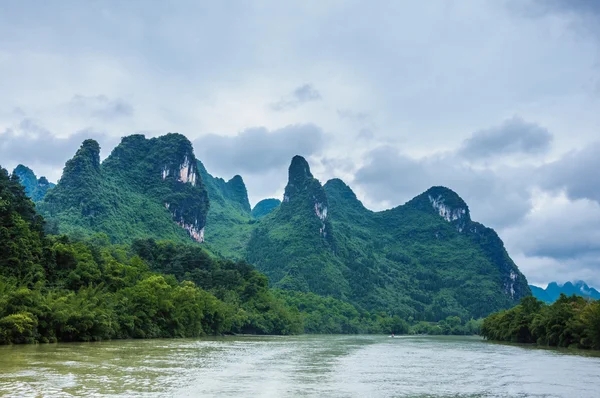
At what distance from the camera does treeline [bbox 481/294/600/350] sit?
4356cm

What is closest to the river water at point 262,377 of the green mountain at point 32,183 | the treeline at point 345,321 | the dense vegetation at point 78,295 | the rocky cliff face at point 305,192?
the dense vegetation at point 78,295

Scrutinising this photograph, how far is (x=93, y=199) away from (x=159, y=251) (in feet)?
108

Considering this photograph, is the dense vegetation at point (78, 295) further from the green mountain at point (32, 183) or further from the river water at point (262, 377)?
the green mountain at point (32, 183)

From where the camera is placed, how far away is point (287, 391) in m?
17.3

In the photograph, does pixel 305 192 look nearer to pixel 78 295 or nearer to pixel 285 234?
pixel 285 234

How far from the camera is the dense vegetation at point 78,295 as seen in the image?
33.2 meters

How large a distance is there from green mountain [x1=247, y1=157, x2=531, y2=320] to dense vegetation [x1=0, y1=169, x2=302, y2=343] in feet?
238

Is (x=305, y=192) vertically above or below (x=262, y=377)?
above

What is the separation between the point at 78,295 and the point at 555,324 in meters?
39.6

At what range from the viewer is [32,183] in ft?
496

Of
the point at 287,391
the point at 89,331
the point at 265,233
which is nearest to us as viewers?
the point at 287,391

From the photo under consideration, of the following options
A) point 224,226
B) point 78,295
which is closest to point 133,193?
point 224,226

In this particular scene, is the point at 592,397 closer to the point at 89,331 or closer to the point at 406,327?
the point at 89,331

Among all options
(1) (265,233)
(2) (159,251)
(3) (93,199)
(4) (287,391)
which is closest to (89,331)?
(4) (287,391)
